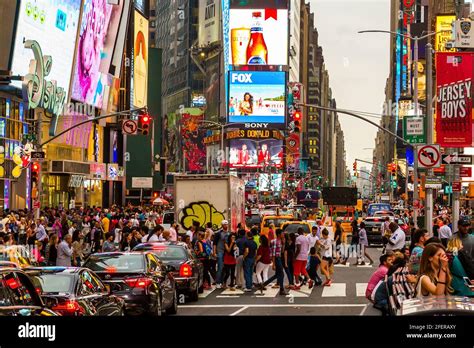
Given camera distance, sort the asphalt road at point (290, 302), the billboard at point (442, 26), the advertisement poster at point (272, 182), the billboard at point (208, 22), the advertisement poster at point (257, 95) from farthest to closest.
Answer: the billboard at point (208, 22), the advertisement poster at point (272, 182), the advertisement poster at point (257, 95), the billboard at point (442, 26), the asphalt road at point (290, 302)

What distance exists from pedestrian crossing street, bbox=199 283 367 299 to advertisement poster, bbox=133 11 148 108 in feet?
269

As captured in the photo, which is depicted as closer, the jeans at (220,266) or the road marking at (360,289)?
the road marking at (360,289)

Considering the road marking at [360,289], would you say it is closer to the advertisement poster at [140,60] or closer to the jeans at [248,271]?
the jeans at [248,271]

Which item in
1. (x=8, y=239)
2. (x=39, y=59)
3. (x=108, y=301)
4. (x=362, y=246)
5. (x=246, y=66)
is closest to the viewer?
(x=108, y=301)

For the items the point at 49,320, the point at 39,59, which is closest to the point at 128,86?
the point at 39,59

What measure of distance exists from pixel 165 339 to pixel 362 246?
3106 cm

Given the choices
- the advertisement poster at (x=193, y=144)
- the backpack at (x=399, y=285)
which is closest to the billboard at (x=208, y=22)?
the advertisement poster at (x=193, y=144)

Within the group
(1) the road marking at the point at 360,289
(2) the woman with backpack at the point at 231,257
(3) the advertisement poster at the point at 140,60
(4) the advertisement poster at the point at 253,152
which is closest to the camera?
(1) the road marking at the point at 360,289

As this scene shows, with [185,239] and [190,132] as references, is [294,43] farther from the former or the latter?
[185,239]

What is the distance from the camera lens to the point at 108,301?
1431 cm

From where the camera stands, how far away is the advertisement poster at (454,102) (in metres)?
27.3

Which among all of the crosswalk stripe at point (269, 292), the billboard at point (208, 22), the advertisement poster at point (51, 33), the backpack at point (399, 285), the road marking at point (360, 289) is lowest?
the crosswalk stripe at point (269, 292)

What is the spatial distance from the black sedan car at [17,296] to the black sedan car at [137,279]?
6923 millimetres

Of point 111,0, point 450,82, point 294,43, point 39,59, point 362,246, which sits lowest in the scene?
point 362,246
